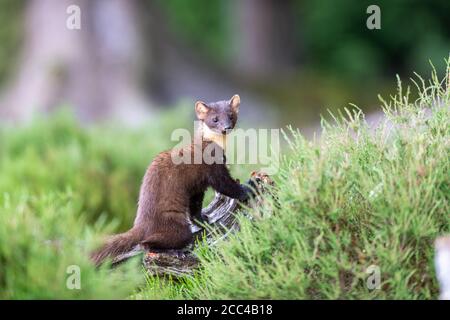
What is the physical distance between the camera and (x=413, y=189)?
14.8 ft

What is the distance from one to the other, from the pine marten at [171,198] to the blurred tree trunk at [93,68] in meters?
10.2

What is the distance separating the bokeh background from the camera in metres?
16.8

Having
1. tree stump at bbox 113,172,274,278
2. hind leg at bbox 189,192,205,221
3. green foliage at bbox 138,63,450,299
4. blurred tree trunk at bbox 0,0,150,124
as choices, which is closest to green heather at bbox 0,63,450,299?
green foliage at bbox 138,63,450,299

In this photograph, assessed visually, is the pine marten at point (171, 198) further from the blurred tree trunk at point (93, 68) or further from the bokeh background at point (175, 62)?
the blurred tree trunk at point (93, 68)

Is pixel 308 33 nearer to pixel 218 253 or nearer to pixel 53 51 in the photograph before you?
pixel 53 51

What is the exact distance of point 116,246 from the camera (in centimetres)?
562

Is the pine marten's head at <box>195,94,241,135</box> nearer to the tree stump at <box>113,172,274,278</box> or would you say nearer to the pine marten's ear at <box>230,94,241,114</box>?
the pine marten's ear at <box>230,94,241,114</box>

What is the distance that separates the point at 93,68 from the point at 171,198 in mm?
11435

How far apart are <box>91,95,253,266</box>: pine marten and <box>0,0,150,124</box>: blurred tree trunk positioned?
10222 millimetres

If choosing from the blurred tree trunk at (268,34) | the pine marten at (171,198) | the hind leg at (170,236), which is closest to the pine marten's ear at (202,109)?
the pine marten at (171,198)

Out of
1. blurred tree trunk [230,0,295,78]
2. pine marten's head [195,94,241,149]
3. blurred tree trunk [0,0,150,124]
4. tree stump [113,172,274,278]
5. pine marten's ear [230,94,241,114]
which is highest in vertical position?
blurred tree trunk [230,0,295,78]

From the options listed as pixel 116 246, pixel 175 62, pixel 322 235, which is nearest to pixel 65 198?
pixel 116 246

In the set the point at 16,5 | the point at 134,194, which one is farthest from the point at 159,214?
the point at 16,5

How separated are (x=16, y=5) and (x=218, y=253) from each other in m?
17.1
